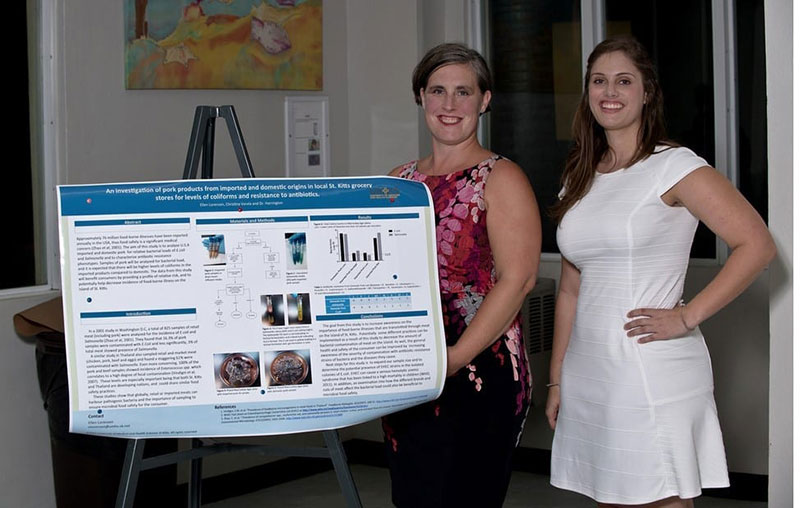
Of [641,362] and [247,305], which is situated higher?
[247,305]

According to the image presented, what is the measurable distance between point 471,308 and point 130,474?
94cm

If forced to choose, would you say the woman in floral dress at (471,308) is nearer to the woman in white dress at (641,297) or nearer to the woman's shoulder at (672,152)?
the woman in white dress at (641,297)

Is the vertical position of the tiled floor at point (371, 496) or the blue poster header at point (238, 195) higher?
the blue poster header at point (238, 195)

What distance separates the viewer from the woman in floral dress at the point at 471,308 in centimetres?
268

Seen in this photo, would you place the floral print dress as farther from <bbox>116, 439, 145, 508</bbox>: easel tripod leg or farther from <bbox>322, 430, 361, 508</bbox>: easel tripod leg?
<bbox>116, 439, 145, 508</bbox>: easel tripod leg

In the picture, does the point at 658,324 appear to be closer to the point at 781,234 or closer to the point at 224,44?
the point at 781,234

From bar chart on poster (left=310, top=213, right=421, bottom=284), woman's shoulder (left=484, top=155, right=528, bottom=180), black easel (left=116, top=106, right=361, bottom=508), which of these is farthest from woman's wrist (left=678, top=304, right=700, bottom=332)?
black easel (left=116, top=106, right=361, bottom=508)

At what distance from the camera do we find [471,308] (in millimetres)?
2762

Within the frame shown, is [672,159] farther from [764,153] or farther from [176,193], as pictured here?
[764,153]

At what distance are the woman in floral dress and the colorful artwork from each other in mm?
1939

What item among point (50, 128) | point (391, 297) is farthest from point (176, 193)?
point (50, 128)

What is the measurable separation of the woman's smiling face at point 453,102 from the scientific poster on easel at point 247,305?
0.19 m

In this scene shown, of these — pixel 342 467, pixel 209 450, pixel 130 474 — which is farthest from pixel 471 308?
pixel 130 474

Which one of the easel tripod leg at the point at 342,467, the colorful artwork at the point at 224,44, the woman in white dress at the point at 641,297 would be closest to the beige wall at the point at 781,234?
the woman in white dress at the point at 641,297
